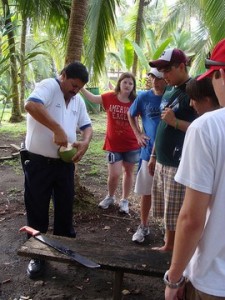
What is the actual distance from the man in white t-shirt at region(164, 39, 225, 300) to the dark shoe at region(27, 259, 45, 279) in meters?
1.95

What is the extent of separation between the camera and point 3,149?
7.87 m

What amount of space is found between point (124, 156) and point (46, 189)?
5.13ft

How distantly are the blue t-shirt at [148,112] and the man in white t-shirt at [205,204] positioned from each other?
212cm

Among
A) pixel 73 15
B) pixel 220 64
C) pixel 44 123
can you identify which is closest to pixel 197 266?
pixel 220 64

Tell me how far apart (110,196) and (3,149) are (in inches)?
164

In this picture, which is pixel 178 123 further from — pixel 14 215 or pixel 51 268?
pixel 14 215

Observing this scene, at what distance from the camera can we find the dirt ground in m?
2.83

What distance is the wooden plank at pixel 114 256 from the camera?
245cm

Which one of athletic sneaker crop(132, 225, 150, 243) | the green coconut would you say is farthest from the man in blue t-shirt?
the green coconut

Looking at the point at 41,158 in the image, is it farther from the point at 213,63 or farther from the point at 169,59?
the point at 213,63

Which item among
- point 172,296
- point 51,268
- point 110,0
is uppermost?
point 110,0

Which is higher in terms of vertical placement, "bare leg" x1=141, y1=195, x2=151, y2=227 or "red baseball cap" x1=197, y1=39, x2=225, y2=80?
"red baseball cap" x1=197, y1=39, x2=225, y2=80

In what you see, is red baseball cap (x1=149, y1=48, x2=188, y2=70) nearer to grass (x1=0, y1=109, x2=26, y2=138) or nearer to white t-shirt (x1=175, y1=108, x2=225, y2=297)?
white t-shirt (x1=175, y1=108, x2=225, y2=297)

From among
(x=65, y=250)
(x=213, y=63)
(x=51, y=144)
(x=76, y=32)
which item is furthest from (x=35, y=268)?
(x=76, y=32)
